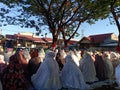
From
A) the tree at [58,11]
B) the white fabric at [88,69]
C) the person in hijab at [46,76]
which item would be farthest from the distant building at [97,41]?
the person in hijab at [46,76]

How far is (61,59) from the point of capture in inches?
580

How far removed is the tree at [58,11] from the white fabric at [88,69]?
27.0ft

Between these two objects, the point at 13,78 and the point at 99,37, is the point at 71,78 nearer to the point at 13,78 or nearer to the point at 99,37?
the point at 13,78

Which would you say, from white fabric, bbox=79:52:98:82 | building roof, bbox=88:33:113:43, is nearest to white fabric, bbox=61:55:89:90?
white fabric, bbox=79:52:98:82

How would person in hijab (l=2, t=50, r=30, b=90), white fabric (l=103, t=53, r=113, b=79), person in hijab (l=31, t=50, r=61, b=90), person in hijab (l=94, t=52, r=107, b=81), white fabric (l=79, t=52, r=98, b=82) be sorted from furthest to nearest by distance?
white fabric (l=103, t=53, r=113, b=79)
person in hijab (l=94, t=52, r=107, b=81)
white fabric (l=79, t=52, r=98, b=82)
person in hijab (l=31, t=50, r=61, b=90)
person in hijab (l=2, t=50, r=30, b=90)

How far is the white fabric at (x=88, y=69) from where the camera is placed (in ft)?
46.5

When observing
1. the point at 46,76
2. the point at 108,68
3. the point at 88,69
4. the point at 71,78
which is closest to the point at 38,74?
the point at 46,76

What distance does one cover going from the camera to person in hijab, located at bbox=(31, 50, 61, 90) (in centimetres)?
1105

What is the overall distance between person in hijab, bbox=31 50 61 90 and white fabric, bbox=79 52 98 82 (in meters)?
3.12

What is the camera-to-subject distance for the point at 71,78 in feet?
39.2

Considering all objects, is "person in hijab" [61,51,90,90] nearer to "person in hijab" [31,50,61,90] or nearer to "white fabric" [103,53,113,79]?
"person in hijab" [31,50,61,90]

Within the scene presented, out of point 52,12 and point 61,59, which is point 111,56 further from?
point 52,12

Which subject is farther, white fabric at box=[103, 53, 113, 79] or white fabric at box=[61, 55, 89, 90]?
white fabric at box=[103, 53, 113, 79]

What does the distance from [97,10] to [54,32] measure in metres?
3.91
